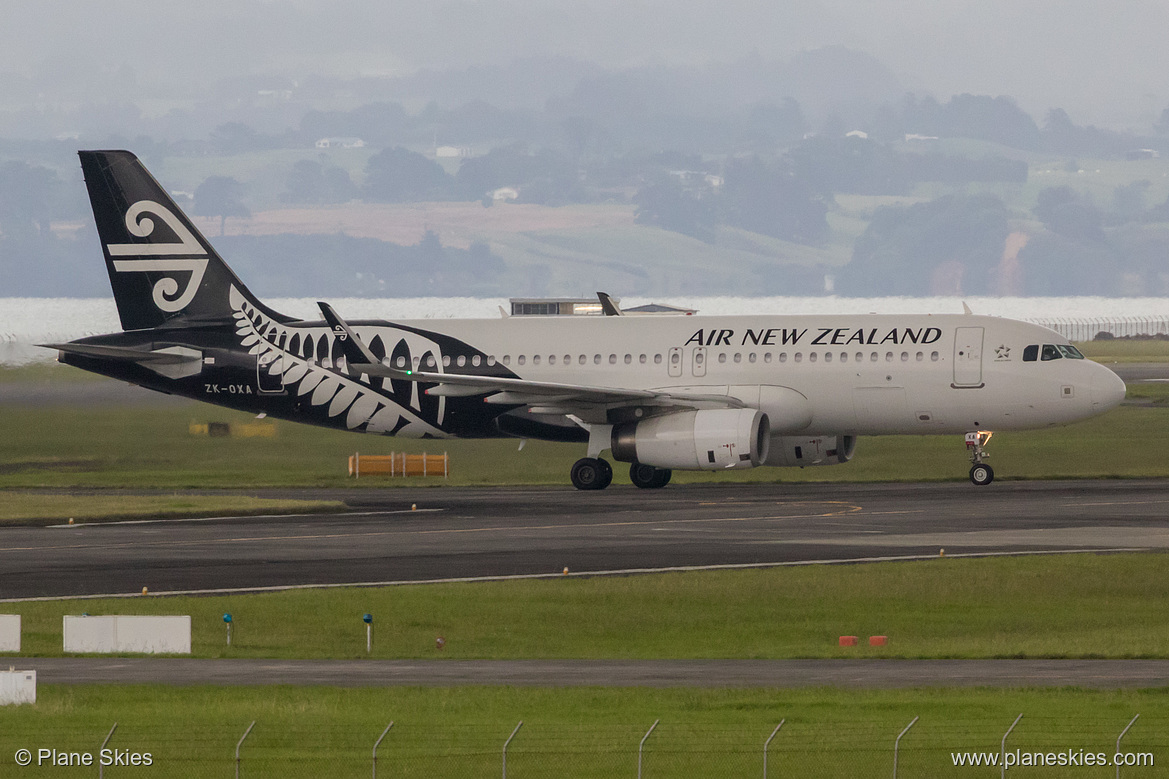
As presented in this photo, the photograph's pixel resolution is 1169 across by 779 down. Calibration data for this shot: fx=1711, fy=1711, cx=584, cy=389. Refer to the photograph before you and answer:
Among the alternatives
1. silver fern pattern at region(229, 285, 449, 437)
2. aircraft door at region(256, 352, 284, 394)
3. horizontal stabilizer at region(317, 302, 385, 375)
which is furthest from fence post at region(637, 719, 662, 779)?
aircraft door at region(256, 352, 284, 394)

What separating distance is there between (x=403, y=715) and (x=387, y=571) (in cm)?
1407

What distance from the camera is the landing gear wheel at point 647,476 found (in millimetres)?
55812

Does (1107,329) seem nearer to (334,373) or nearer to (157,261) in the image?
(334,373)

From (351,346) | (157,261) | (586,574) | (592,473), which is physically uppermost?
(157,261)

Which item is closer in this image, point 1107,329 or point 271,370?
point 271,370

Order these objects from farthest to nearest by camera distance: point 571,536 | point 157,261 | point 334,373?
point 157,261 → point 334,373 → point 571,536

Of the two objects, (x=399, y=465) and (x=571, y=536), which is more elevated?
(x=399, y=465)

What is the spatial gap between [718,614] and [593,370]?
2576 cm

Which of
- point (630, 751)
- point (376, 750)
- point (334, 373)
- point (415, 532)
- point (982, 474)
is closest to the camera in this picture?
point (376, 750)

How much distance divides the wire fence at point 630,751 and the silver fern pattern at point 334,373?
118ft

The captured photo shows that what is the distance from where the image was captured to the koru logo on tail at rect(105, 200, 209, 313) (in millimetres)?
57875

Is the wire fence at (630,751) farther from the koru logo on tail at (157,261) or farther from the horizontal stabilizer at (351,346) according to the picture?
the koru logo on tail at (157,261)

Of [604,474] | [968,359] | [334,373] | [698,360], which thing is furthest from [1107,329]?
[334,373]

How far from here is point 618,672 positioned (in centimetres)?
2459
